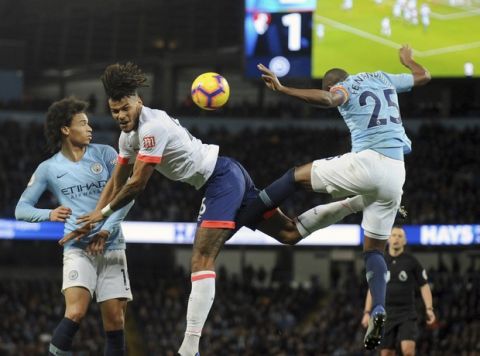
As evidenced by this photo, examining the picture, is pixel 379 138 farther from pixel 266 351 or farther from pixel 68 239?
pixel 266 351

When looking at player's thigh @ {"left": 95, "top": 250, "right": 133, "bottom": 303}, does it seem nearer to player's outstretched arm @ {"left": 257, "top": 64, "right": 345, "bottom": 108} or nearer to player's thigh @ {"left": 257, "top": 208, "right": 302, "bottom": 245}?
player's thigh @ {"left": 257, "top": 208, "right": 302, "bottom": 245}

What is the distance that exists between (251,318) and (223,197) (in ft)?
56.4

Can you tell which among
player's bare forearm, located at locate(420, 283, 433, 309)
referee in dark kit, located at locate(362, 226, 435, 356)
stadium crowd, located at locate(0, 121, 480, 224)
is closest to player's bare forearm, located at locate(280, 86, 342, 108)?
referee in dark kit, located at locate(362, 226, 435, 356)

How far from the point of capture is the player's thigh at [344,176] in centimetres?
809

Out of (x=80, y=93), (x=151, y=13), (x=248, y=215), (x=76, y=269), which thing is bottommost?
(x=76, y=269)

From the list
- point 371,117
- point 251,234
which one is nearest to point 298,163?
point 251,234

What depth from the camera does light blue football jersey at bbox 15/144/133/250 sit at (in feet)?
27.0

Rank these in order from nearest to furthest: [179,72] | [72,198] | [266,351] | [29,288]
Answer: [72,198]
[266,351]
[29,288]
[179,72]

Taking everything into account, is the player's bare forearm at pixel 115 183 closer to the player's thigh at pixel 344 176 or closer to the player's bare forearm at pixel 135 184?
the player's bare forearm at pixel 135 184

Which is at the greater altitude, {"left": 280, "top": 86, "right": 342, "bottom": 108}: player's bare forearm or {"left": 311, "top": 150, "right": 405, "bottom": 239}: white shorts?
{"left": 280, "top": 86, "right": 342, "bottom": 108}: player's bare forearm

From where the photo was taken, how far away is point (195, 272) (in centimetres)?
784

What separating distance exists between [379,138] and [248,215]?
1420 mm

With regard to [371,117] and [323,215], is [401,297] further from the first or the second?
[371,117]

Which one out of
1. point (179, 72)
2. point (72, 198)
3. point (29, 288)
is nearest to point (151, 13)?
point (179, 72)
